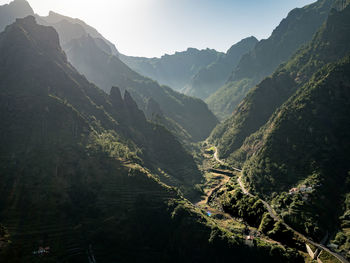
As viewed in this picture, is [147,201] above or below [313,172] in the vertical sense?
below

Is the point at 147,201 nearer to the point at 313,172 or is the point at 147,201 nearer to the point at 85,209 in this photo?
the point at 85,209

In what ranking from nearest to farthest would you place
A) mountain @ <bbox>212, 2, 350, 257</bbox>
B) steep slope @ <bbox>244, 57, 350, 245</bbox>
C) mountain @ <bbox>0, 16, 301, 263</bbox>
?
mountain @ <bbox>0, 16, 301, 263</bbox>, mountain @ <bbox>212, 2, 350, 257</bbox>, steep slope @ <bbox>244, 57, 350, 245</bbox>

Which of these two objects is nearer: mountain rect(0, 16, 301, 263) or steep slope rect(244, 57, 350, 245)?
mountain rect(0, 16, 301, 263)

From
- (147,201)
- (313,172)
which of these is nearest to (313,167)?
(313,172)

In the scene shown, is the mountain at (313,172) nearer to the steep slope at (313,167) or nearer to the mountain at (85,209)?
the steep slope at (313,167)

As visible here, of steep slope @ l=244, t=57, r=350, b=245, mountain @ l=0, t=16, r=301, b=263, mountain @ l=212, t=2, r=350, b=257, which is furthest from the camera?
steep slope @ l=244, t=57, r=350, b=245

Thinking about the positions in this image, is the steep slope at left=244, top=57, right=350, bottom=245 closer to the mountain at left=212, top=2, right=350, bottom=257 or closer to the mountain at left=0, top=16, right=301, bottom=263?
the mountain at left=212, top=2, right=350, bottom=257

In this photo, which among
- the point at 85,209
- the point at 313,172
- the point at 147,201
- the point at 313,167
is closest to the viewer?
the point at 85,209

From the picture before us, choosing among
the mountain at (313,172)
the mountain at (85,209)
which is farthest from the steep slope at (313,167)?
the mountain at (85,209)

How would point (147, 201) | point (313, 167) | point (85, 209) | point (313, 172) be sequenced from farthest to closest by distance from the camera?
point (313, 167), point (313, 172), point (147, 201), point (85, 209)

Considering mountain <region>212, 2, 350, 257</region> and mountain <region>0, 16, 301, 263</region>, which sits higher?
mountain <region>212, 2, 350, 257</region>

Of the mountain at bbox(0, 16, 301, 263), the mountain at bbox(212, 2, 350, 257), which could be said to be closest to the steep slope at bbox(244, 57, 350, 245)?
the mountain at bbox(212, 2, 350, 257)
